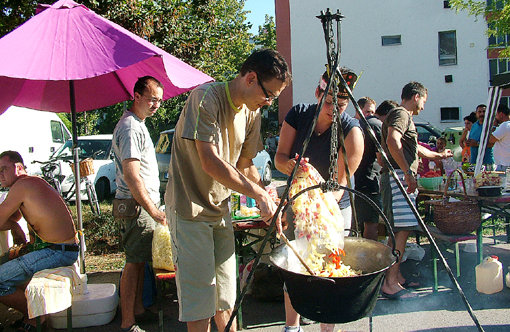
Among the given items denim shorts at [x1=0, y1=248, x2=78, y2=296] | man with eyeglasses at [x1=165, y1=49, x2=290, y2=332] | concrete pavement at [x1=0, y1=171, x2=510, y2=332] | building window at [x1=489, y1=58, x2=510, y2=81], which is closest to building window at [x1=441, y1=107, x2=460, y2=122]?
building window at [x1=489, y1=58, x2=510, y2=81]

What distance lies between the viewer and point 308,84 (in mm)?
20250

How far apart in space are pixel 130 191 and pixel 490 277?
3740mm

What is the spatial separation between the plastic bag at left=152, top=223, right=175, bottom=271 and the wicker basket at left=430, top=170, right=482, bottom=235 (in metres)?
2.91

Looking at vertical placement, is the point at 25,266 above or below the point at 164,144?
below

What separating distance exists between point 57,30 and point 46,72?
0.49 m

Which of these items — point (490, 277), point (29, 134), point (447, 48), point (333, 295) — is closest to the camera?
point (333, 295)

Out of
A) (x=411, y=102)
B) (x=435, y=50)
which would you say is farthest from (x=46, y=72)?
(x=435, y=50)

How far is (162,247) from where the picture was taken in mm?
3721

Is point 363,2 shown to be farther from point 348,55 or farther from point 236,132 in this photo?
point 236,132

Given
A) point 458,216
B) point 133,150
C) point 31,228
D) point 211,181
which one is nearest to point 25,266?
point 31,228

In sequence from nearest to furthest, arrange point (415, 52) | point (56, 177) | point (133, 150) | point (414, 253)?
point (133, 150) → point (414, 253) → point (56, 177) → point (415, 52)

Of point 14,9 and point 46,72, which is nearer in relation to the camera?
point 46,72

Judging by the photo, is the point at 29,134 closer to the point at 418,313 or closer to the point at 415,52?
the point at 418,313

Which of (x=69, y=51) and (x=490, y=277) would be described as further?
(x=490, y=277)
